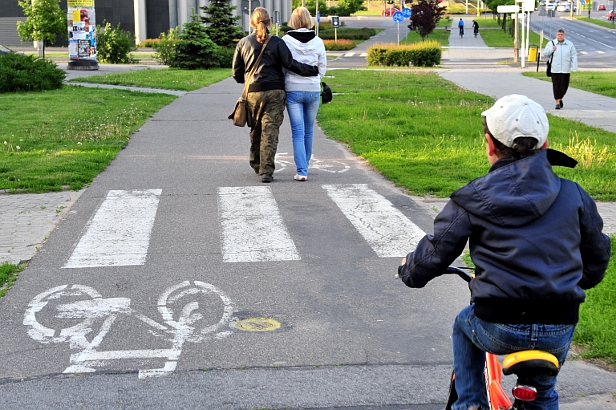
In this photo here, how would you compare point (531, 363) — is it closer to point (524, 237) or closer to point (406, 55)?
point (524, 237)

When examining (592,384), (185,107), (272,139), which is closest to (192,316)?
(592,384)

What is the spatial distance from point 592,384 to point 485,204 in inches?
78.1

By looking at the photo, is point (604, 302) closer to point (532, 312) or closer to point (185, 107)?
point (532, 312)

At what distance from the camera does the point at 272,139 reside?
10.1m

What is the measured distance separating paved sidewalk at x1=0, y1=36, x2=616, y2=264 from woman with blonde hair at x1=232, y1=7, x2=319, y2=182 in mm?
1950

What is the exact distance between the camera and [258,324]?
17.2ft

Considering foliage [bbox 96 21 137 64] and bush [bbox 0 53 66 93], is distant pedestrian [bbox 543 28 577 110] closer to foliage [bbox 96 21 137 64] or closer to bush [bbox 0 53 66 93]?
bush [bbox 0 53 66 93]

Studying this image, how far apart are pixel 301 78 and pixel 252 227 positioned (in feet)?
9.13

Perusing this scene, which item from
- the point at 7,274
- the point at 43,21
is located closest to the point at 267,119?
the point at 7,274

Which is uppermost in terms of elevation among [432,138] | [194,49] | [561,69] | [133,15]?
[133,15]

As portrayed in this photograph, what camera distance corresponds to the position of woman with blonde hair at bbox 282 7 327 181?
993cm

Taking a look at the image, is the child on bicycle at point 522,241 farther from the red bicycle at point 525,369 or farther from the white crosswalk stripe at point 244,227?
the white crosswalk stripe at point 244,227

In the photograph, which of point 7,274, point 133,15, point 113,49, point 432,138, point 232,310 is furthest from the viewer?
point 133,15

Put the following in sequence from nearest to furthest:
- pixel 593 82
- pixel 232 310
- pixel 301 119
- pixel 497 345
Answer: pixel 497 345, pixel 232 310, pixel 301 119, pixel 593 82
